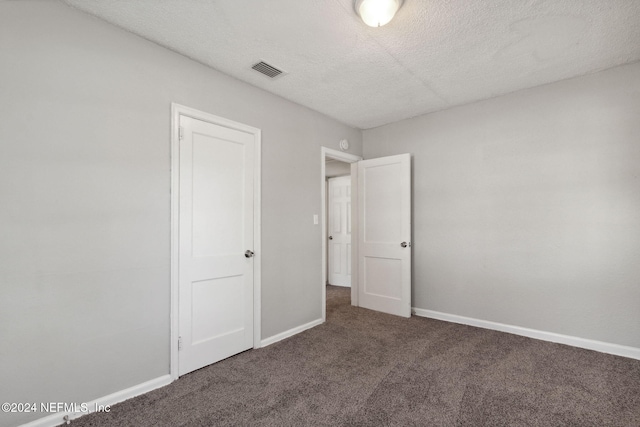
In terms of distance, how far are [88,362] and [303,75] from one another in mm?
2764

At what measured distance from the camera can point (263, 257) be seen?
3.04 metres

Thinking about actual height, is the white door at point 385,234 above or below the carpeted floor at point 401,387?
above

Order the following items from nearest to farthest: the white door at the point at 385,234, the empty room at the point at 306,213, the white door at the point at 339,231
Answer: the empty room at the point at 306,213, the white door at the point at 385,234, the white door at the point at 339,231

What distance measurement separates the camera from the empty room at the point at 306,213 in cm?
A: 185

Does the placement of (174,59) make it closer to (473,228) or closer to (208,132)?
(208,132)

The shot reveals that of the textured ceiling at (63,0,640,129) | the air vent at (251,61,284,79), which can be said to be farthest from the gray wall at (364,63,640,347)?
the air vent at (251,61,284,79)

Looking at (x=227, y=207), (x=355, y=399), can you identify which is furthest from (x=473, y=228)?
(x=227, y=207)

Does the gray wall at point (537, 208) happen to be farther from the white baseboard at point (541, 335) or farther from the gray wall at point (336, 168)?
the gray wall at point (336, 168)

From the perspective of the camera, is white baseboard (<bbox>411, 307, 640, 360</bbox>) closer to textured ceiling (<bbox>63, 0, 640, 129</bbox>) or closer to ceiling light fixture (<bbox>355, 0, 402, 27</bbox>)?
textured ceiling (<bbox>63, 0, 640, 129</bbox>)

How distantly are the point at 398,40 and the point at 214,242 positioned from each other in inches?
87.4

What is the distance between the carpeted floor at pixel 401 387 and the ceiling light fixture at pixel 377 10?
2518 millimetres

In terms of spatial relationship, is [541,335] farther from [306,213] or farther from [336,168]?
[336,168]

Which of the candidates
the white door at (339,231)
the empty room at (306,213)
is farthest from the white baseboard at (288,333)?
the white door at (339,231)

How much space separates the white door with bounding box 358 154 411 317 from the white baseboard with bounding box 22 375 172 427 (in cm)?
267
